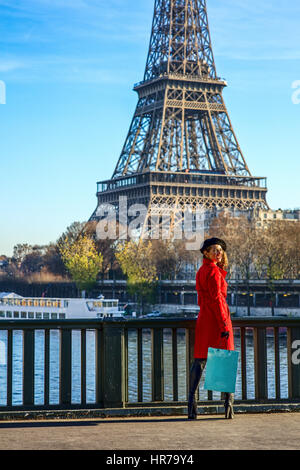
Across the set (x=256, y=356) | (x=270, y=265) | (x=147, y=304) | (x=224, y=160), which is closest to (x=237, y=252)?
(x=270, y=265)

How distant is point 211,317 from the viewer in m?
7.58

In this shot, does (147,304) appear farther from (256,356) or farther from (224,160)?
(256,356)

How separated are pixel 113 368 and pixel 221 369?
3.65ft

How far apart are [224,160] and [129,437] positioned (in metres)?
78.3

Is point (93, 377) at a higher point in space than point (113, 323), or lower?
lower

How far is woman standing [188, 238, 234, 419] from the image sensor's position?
755 cm

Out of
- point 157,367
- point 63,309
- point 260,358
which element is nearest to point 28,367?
point 157,367

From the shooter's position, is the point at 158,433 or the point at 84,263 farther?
the point at 84,263

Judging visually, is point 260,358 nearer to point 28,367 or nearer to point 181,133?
point 28,367

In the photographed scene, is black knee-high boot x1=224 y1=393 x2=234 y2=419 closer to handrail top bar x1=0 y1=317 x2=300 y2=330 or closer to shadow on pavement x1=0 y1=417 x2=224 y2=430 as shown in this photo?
shadow on pavement x1=0 y1=417 x2=224 y2=430

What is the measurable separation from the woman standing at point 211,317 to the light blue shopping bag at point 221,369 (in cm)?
7

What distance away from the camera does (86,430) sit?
23.2ft

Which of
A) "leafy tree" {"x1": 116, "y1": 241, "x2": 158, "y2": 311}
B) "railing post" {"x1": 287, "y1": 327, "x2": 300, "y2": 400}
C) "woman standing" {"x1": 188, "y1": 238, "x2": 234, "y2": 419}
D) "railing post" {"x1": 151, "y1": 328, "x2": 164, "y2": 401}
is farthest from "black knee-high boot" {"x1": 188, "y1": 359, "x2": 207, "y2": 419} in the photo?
"leafy tree" {"x1": 116, "y1": 241, "x2": 158, "y2": 311}

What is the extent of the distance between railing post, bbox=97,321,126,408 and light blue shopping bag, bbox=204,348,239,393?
922mm
